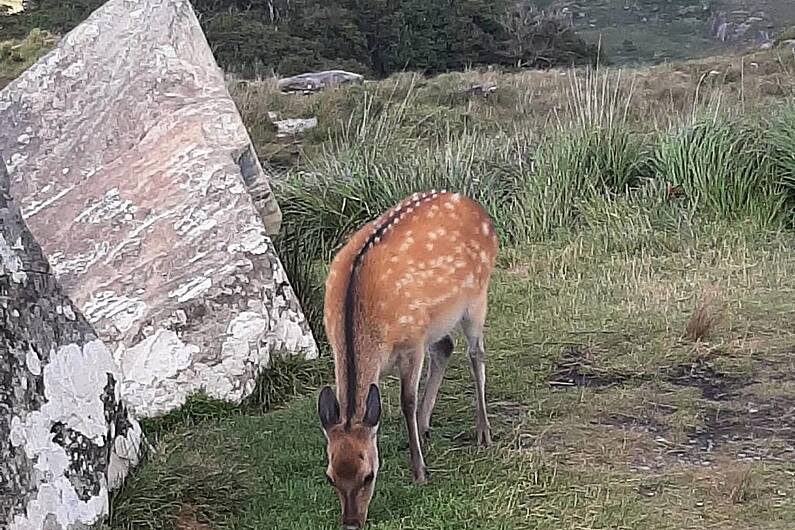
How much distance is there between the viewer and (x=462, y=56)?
3897 cm

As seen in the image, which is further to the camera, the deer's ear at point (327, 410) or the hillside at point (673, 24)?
the hillside at point (673, 24)

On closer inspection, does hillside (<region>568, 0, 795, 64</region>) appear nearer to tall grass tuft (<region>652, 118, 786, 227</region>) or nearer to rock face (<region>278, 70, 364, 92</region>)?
rock face (<region>278, 70, 364, 92</region>)

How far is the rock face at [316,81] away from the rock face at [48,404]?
20.1 m

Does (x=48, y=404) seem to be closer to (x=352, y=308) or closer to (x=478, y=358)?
(x=352, y=308)

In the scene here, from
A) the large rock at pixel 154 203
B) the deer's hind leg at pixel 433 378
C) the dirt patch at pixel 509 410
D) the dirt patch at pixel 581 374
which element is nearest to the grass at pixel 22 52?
the large rock at pixel 154 203

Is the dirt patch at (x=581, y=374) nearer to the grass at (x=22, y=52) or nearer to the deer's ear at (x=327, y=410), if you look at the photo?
the deer's ear at (x=327, y=410)

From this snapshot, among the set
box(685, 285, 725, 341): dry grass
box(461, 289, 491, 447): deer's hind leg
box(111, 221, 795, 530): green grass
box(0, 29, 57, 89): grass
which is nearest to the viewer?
box(111, 221, 795, 530): green grass

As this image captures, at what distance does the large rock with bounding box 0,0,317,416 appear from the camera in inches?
275

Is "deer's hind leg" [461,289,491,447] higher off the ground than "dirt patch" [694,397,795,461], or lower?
higher

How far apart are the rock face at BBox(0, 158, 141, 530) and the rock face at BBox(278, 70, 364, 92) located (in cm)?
2010

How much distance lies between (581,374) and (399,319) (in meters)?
2.12

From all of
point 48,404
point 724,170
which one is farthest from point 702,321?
point 48,404

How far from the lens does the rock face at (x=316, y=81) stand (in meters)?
25.5

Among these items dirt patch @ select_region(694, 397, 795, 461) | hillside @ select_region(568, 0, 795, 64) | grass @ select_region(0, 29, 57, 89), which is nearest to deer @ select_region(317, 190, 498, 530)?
dirt patch @ select_region(694, 397, 795, 461)
